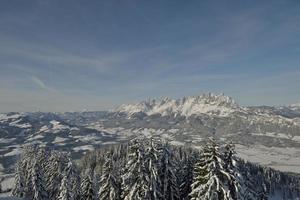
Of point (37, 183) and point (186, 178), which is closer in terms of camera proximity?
point (186, 178)

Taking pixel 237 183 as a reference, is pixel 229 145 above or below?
above

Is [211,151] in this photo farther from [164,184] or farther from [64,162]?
[64,162]

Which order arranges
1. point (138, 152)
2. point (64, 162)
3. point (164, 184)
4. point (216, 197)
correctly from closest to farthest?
point (216, 197)
point (138, 152)
point (164, 184)
point (64, 162)

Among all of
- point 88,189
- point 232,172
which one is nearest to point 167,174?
point 232,172

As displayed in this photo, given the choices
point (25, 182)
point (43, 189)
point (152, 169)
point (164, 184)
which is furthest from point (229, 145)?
point (25, 182)

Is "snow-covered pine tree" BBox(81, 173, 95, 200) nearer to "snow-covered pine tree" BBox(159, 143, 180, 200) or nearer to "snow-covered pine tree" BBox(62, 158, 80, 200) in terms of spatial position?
"snow-covered pine tree" BBox(62, 158, 80, 200)

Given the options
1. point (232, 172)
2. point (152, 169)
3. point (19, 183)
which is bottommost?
point (19, 183)

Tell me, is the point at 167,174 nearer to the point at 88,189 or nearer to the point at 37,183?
the point at 88,189

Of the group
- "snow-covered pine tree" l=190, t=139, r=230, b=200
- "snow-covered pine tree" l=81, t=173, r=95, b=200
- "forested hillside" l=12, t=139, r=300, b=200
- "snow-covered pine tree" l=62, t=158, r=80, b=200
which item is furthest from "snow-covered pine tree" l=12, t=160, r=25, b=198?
"snow-covered pine tree" l=190, t=139, r=230, b=200
